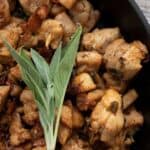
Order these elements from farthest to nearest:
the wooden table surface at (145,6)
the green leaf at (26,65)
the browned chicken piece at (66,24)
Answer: the wooden table surface at (145,6) < the browned chicken piece at (66,24) < the green leaf at (26,65)

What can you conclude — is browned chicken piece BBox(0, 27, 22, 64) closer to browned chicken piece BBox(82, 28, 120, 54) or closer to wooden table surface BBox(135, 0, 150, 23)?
browned chicken piece BBox(82, 28, 120, 54)

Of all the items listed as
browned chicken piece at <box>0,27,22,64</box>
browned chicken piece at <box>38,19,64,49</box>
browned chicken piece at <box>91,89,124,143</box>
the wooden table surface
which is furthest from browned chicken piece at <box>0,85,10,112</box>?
the wooden table surface

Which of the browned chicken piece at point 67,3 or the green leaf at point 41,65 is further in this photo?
the browned chicken piece at point 67,3

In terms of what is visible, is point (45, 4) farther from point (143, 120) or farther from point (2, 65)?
point (143, 120)

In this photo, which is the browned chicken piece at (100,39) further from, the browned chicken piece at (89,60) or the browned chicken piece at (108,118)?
the browned chicken piece at (108,118)

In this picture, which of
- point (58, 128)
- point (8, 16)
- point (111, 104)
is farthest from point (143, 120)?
point (8, 16)

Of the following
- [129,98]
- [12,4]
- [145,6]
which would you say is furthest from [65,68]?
[145,6]

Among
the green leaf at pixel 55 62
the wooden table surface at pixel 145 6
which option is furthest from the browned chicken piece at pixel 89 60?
the wooden table surface at pixel 145 6
